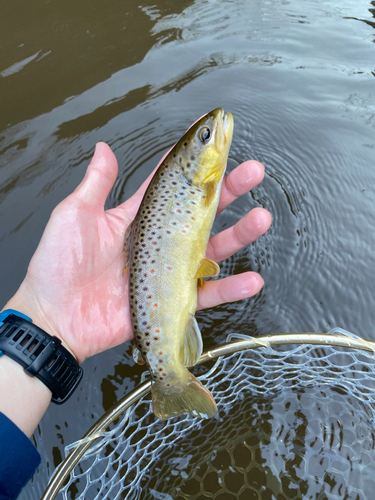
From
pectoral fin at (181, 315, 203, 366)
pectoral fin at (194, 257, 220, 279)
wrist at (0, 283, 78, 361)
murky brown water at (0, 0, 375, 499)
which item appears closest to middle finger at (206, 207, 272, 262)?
pectoral fin at (194, 257, 220, 279)

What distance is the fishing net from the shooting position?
2426mm

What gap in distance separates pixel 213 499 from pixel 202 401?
893 millimetres

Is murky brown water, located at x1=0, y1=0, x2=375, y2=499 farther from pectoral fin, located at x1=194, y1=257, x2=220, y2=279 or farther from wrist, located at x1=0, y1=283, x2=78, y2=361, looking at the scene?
pectoral fin, located at x1=194, y1=257, x2=220, y2=279

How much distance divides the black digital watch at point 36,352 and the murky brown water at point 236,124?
69 cm

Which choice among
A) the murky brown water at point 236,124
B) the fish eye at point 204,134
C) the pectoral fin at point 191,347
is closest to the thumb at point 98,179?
the fish eye at point 204,134

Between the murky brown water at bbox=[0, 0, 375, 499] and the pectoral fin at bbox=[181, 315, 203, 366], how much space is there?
0.71m

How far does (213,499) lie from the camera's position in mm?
2428

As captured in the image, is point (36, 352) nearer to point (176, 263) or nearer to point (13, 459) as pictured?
point (13, 459)

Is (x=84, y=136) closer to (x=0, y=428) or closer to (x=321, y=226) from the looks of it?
(x=321, y=226)

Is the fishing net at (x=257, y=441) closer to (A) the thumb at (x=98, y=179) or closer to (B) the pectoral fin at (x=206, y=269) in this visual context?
(B) the pectoral fin at (x=206, y=269)

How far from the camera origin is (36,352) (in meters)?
1.99

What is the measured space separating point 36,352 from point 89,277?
0.61 m

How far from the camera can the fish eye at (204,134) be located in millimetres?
2329

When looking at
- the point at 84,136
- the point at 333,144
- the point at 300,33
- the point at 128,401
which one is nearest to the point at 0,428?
the point at 128,401
